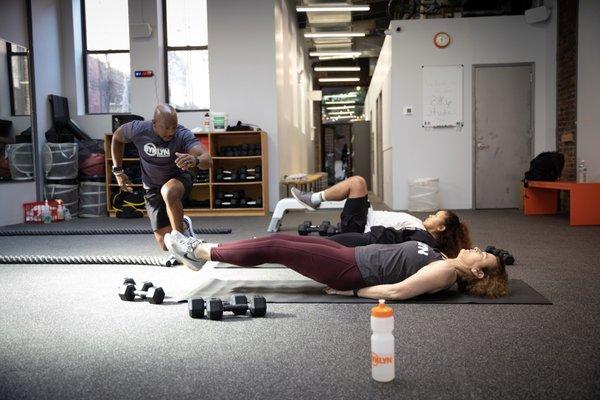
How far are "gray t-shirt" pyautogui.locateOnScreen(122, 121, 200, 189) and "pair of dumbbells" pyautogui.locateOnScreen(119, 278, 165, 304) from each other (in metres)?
1.11

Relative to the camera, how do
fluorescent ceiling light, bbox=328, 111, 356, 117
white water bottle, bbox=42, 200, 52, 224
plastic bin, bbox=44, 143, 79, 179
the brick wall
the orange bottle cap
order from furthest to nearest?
1. fluorescent ceiling light, bbox=328, 111, 356, 117
2. plastic bin, bbox=44, 143, 79, 179
3. white water bottle, bbox=42, 200, 52, 224
4. the brick wall
5. the orange bottle cap

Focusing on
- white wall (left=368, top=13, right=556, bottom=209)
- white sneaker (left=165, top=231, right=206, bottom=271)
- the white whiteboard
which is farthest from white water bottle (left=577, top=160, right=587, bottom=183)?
white sneaker (left=165, top=231, right=206, bottom=271)

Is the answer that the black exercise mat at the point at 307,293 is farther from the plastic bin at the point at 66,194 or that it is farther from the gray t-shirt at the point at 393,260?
the plastic bin at the point at 66,194

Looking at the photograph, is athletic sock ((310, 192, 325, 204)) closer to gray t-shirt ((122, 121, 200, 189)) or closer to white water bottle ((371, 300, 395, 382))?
gray t-shirt ((122, 121, 200, 189))

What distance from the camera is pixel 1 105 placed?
7000 mm

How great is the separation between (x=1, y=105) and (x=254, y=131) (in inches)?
134

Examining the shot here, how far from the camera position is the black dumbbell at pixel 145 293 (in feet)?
9.62

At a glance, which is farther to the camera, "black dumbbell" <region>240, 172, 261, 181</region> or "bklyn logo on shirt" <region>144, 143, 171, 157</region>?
"black dumbbell" <region>240, 172, 261, 181</region>

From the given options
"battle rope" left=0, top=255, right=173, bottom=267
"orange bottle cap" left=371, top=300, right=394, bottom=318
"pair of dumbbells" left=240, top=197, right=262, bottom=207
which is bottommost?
"battle rope" left=0, top=255, right=173, bottom=267

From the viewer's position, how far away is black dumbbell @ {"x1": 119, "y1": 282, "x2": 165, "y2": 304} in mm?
2934

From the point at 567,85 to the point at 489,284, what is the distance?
581cm

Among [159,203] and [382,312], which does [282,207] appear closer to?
[159,203]

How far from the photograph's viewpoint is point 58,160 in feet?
26.0

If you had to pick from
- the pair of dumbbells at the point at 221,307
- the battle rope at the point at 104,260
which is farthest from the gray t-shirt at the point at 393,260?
the battle rope at the point at 104,260
